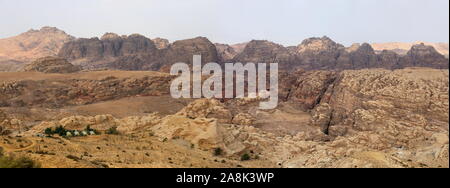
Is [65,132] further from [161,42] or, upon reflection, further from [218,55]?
[161,42]

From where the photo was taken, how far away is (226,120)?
40344 millimetres

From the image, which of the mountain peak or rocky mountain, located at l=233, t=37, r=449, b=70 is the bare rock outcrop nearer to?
Answer: rocky mountain, located at l=233, t=37, r=449, b=70

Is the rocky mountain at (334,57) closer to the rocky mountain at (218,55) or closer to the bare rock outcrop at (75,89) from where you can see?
the rocky mountain at (218,55)

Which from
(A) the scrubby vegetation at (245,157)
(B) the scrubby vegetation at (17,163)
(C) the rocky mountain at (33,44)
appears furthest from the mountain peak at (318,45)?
(B) the scrubby vegetation at (17,163)

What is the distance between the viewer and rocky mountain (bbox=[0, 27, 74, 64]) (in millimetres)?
117125

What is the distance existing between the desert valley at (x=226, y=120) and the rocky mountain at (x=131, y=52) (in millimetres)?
659

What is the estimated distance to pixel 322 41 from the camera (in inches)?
4131

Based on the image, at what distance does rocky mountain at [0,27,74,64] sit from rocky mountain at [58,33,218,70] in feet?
61.8

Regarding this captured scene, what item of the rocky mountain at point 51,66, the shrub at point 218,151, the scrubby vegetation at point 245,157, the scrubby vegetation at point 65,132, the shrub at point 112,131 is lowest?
the scrubby vegetation at point 245,157

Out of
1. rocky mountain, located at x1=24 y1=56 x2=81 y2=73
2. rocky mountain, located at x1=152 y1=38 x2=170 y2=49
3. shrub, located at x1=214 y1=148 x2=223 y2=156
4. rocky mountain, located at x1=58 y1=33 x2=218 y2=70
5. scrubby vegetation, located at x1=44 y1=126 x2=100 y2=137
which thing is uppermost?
rocky mountain, located at x1=152 y1=38 x2=170 y2=49

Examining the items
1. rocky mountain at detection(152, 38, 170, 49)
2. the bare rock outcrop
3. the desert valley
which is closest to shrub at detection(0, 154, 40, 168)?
the desert valley

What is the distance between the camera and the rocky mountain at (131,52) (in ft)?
286

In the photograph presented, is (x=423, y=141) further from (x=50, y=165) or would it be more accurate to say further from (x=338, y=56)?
(x=338, y=56)
